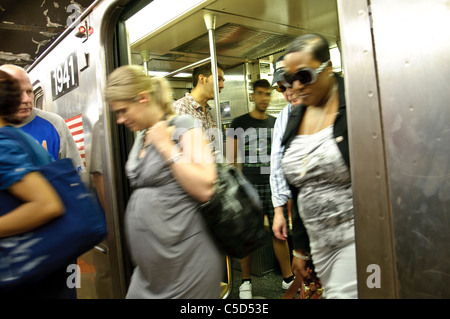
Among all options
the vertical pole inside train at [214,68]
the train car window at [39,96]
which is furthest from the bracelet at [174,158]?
the train car window at [39,96]

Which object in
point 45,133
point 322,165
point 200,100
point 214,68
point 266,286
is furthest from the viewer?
point 266,286

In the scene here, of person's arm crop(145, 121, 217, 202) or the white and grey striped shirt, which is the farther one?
the white and grey striped shirt

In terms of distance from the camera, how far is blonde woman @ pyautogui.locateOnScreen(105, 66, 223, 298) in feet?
4.12

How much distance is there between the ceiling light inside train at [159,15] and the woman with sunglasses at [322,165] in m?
1.44

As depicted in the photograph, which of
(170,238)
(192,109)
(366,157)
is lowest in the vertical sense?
(170,238)

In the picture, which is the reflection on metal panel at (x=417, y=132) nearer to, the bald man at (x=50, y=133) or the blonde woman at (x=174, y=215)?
the blonde woman at (x=174, y=215)

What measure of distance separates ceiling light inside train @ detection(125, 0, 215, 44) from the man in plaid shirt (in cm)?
49

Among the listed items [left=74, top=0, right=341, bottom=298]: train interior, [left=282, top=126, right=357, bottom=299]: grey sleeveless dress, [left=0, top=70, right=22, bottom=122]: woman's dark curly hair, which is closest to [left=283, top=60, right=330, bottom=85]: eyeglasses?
[left=282, top=126, right=357, bottom=299]: grey sleeveless dress

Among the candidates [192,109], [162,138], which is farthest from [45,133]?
[162,138]

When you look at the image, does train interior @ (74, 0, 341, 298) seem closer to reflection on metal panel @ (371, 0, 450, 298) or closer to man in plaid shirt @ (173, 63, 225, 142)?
man in plaid shirt @ (173, 63, 225, 142)

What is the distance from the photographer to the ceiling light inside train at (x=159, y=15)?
109 inches

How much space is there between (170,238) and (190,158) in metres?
0.32

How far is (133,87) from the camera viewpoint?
1.41m

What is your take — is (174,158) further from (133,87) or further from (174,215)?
(133,87)
